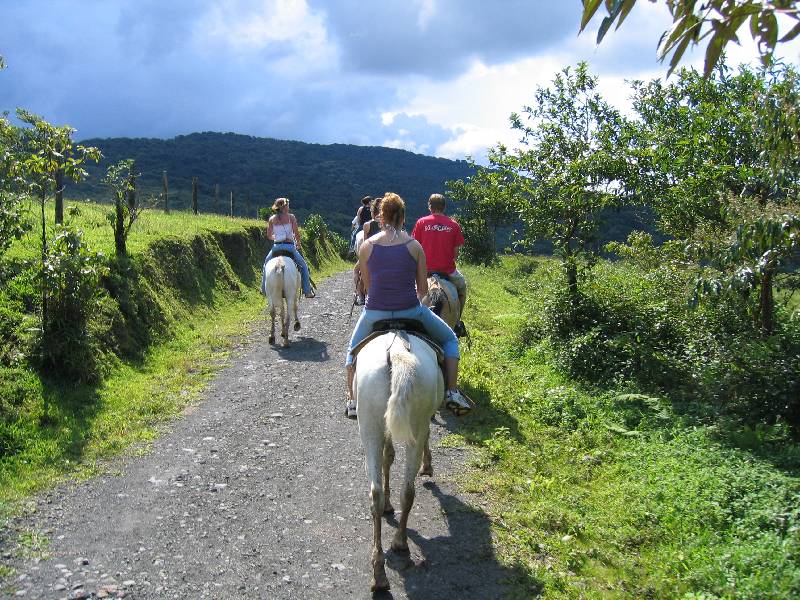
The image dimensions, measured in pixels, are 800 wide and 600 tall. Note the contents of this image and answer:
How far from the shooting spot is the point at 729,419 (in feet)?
25.0

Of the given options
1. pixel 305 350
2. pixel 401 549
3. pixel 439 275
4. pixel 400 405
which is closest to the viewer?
pixel 400 405

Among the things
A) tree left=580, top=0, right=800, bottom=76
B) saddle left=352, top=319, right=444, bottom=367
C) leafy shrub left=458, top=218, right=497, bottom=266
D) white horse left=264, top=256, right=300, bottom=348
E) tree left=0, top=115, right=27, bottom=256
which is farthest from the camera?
leafy shrub left=458, top=218, right=497, bottom=266

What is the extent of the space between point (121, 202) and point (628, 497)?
1087cm

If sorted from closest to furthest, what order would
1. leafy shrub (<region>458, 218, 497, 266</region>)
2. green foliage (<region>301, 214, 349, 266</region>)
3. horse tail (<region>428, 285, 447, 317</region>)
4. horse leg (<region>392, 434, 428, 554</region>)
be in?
horse leg (<region>392, 434, 428, 554</region>), horse tail (<region>428, 285, 447, 317</region>), green foliage (<region>301, 214, 349, 266</region>), leafy shrub (<region>458, 218, 497, 266</region>)

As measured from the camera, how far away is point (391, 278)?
564cm

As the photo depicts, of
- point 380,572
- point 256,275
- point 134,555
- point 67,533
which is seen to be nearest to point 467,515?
point 380,572

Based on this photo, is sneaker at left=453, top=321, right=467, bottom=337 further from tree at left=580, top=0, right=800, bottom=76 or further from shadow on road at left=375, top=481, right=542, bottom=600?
tree at left=580, top=0, right=800, bottom=76

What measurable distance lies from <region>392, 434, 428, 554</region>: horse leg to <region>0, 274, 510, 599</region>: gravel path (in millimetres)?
122

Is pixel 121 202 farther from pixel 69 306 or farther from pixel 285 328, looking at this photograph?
pixel 69 306

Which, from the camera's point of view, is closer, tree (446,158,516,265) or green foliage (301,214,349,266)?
green foliage (301,214,349,266)

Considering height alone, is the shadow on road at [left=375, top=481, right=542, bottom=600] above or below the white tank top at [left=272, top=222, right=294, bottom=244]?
below

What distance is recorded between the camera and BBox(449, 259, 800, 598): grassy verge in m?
4.72

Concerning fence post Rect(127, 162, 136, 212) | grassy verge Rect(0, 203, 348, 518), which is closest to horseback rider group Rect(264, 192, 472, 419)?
grassy verge Rect(0, 203, 348, 518)

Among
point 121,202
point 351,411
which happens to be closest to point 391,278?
point 351,411
